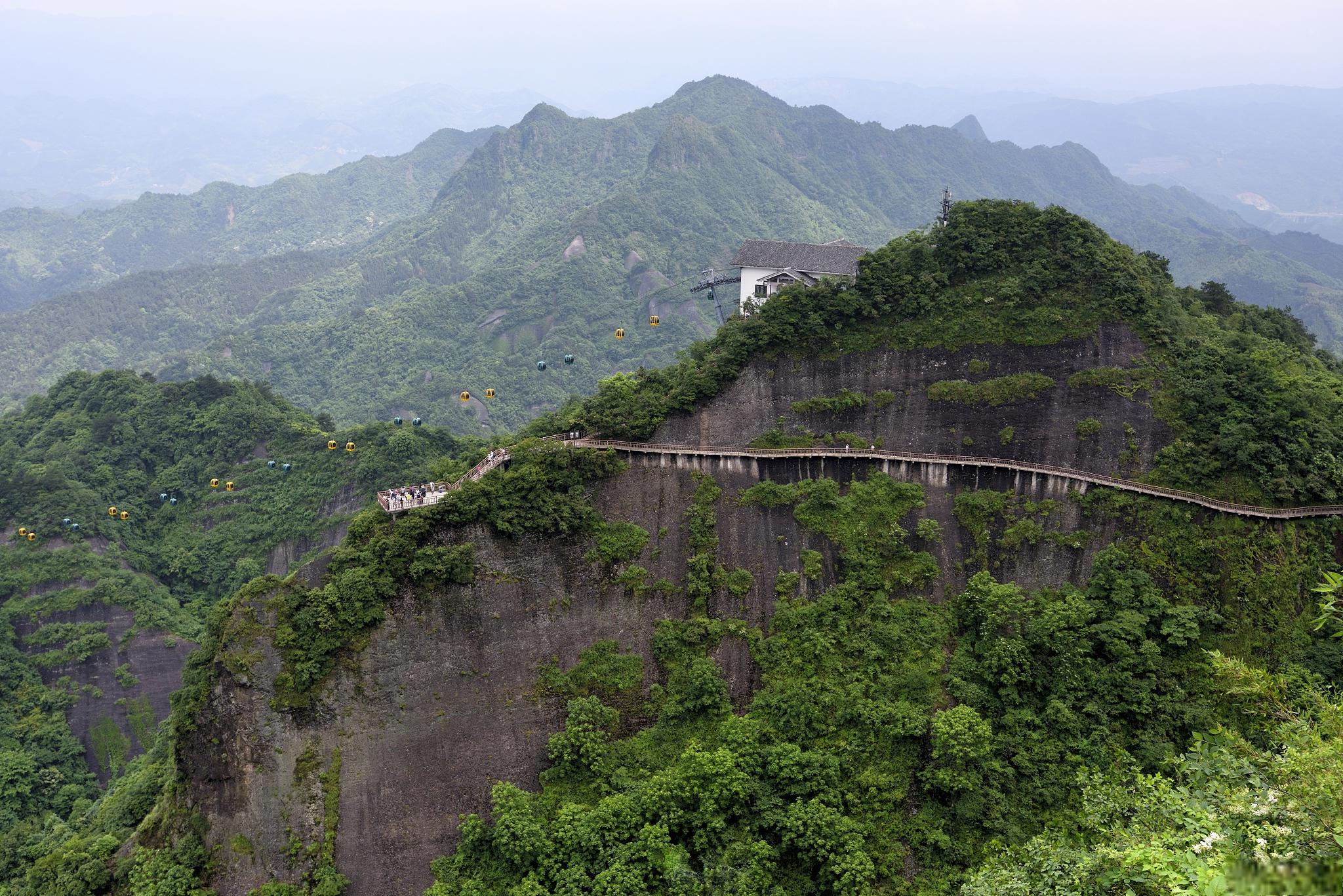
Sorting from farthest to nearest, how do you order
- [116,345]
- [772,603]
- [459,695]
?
[116,345] → [772,603] → [459,695]

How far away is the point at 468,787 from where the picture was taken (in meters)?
32.0

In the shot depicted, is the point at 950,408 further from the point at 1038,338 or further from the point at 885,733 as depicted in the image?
the point at 885,733

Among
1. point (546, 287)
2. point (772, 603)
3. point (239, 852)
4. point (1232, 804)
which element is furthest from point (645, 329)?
point (1232, 804)

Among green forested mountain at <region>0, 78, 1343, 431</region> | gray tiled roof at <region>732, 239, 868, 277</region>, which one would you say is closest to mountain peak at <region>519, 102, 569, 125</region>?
green forested mountain at <region>0, 78, 1343, 431</region>

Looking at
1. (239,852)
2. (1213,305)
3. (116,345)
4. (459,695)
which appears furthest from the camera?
(116,345)

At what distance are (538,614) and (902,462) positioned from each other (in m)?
15.9

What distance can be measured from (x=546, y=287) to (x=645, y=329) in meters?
15.8

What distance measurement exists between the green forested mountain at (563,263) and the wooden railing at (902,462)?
196 ft

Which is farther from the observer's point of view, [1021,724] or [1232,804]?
[1021,724]

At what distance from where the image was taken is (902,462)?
37.0 meters

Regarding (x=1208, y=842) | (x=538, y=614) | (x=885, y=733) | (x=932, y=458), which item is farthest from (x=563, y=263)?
(x=1208, y=842)

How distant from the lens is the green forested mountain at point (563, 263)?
110 metres

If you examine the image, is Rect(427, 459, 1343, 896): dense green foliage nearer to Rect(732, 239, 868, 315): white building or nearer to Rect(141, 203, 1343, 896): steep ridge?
Rect(141, 203, 1343, 896): steep ridge

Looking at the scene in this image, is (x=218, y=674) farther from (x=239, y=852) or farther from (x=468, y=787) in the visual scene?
(x=468, y=787)
